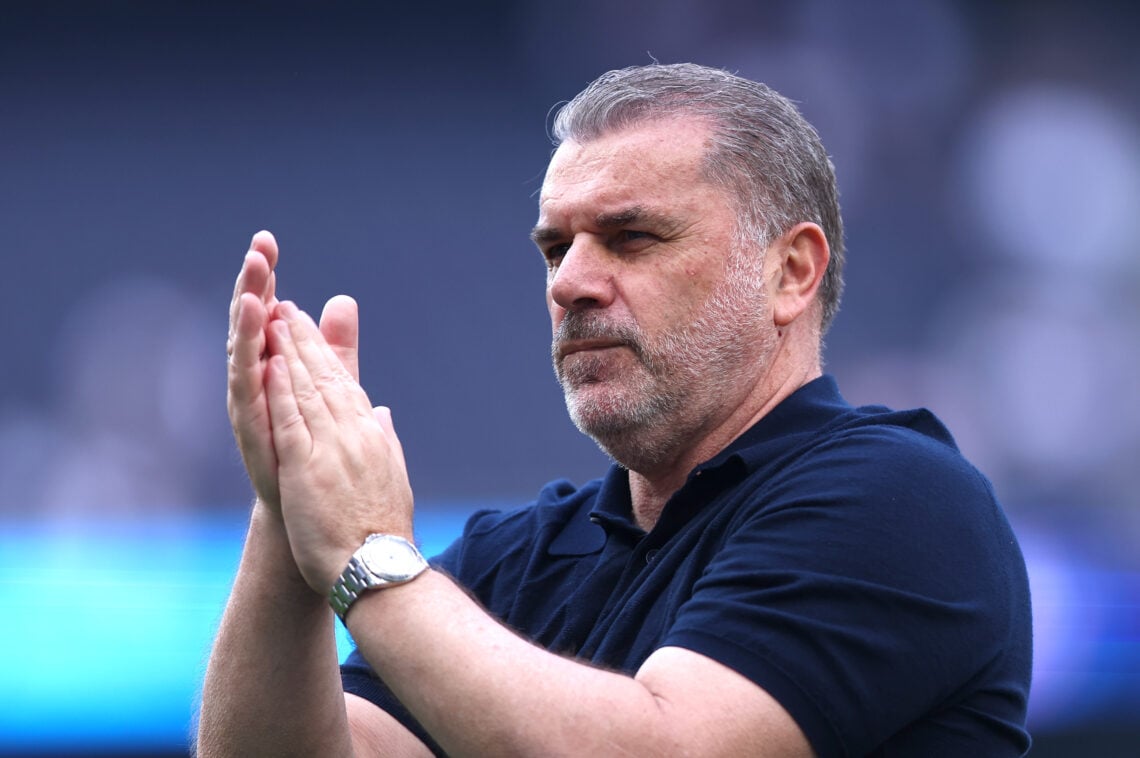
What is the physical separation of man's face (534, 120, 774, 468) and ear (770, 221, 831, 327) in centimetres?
5

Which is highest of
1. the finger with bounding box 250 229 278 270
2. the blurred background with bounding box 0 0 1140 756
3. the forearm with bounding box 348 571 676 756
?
the blurred background with bounding box 0 0 1140 756

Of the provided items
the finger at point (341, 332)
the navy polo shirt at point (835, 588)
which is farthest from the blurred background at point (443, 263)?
the finger at point (341, 332)

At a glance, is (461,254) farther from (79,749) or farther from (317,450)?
(317,450)

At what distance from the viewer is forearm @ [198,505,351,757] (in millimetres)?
1823

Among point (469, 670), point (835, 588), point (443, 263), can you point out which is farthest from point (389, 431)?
point (443, 263)

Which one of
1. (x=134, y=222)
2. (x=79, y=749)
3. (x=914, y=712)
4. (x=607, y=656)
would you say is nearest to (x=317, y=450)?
(x=607, y=656)

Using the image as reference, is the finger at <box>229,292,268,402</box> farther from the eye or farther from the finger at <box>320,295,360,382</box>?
the eye

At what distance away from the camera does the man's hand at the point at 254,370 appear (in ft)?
5.32

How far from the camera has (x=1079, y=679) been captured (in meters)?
4.04

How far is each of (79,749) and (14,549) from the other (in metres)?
0.65

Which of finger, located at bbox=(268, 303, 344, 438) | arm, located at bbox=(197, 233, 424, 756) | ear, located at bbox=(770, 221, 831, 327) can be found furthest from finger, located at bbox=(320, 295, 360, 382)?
ear, located at bbox=(770, 221, 831, 327)

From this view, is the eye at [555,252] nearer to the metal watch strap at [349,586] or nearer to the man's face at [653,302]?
the man's face at [653,302]

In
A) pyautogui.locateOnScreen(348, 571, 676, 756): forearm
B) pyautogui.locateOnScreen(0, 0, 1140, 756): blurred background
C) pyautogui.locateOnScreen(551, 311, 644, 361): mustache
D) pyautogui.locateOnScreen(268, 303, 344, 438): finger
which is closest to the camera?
pyautogui.locateOnScreen(348, 571, 676, 756): forearm

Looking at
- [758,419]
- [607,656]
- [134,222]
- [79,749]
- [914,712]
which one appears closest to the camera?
[914,712]
